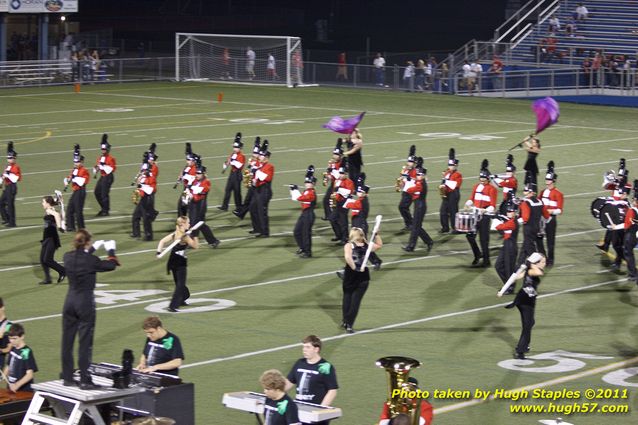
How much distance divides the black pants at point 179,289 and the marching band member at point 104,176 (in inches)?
282

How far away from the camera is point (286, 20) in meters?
73.9

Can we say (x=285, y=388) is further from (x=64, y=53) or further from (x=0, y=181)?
(x=64, y=53)

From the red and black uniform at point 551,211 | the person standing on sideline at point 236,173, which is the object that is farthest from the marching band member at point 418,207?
the person standing on sideline at point 236,173

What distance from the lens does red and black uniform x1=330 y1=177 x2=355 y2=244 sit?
2031cm

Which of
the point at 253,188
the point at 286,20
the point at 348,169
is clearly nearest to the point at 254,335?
the point at 253,188

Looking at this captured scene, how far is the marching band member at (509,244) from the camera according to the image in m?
17.6

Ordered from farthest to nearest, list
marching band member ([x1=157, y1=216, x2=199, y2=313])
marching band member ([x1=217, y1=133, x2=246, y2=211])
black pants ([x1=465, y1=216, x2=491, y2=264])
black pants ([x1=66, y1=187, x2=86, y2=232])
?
1. marching band member ([x1=217, y1=133, x2=246, y2=211])
2. black pants ([x1=66, y1=187, x2=86, y2=232])
3. black pants ([x1=465, y1=216, x2=491, y2=264])
4. marching band member ([x1=157, y1=216, x2=199, y2=313])

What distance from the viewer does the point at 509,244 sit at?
58.2 feet

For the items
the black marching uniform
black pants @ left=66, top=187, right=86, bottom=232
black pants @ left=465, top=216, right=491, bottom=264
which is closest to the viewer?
the black marching uniform

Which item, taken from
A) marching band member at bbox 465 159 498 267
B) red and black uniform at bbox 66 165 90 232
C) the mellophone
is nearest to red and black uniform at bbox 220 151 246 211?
red and black uniform at bbox 66 165 90 232

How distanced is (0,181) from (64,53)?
32.6 m

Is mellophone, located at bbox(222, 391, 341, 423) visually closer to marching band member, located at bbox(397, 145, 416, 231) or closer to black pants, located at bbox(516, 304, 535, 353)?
black pants, located at bbox(516, 304, 535, 353)

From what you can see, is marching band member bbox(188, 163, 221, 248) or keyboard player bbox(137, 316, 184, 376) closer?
keyboard player bbox(137, 316, 184, 376)

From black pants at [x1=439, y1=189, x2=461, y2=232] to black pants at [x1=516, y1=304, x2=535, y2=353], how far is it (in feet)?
25.4
